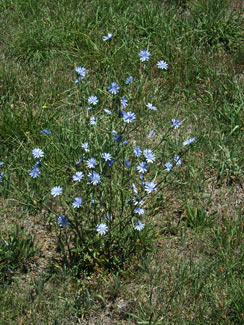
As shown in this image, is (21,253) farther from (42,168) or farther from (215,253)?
(215,253)

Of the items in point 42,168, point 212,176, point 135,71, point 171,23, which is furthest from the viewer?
point 171,23

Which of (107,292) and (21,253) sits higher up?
(21,253)

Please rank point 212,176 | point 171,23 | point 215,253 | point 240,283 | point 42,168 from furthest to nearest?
1. point 171,23
2. point 212,176
3. point 42,168
4. point 215,253
5. point 240,283

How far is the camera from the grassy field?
272cm

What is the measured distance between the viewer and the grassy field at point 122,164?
8.93 ft

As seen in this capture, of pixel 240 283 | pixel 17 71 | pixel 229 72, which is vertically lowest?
pixel 240 283

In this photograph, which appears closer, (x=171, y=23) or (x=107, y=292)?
(x=107, y=292)

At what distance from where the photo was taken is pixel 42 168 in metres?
3.24

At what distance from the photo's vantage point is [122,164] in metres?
3.26

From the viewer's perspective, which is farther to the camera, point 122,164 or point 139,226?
point 122,164

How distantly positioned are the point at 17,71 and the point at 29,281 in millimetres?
1918

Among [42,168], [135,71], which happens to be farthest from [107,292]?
[135,71]

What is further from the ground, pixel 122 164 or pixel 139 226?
pixel 122 164

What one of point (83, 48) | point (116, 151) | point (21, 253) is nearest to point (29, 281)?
point (21, 253)
